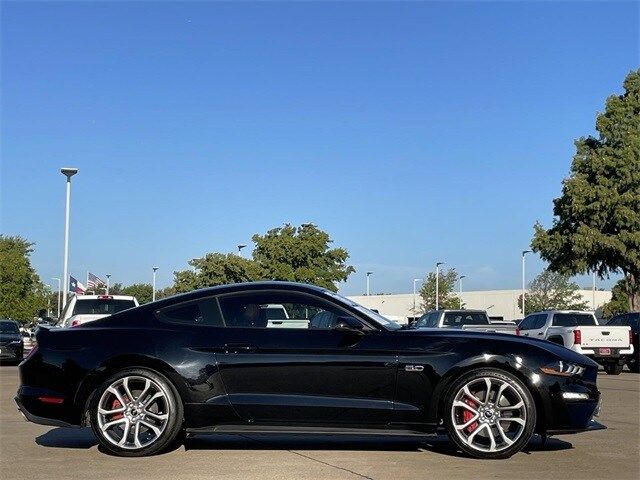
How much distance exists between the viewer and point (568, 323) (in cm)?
2575

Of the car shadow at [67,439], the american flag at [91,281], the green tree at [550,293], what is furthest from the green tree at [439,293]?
the car shadow at [67,439]

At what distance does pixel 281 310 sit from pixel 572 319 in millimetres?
19663

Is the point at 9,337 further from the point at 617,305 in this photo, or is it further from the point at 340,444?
the point at 617,305

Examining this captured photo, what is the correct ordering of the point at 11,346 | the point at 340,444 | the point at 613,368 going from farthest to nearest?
the point at 11,346
the point at 613,368
the point at 340,444

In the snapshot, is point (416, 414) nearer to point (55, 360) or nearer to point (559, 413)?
point (559, 413)

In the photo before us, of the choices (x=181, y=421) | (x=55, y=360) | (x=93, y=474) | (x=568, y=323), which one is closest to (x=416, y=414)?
(x=181, y=421)

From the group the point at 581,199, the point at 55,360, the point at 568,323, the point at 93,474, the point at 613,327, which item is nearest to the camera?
the point at 93,474

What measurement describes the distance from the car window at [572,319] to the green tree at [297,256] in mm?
36971

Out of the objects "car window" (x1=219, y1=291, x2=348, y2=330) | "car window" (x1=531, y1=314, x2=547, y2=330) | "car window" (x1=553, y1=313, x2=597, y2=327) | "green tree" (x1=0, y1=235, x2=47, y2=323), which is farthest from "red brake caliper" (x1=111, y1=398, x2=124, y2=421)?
"green tree" (x1=0, y1=235, x2=47, y2=323)

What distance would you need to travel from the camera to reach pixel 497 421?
24.3 feet

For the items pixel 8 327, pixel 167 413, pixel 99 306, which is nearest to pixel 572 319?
pixel 99 306

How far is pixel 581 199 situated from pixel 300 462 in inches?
1323

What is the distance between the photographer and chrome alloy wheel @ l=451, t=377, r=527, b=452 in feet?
24.1

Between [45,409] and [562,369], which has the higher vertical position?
[562,369]
